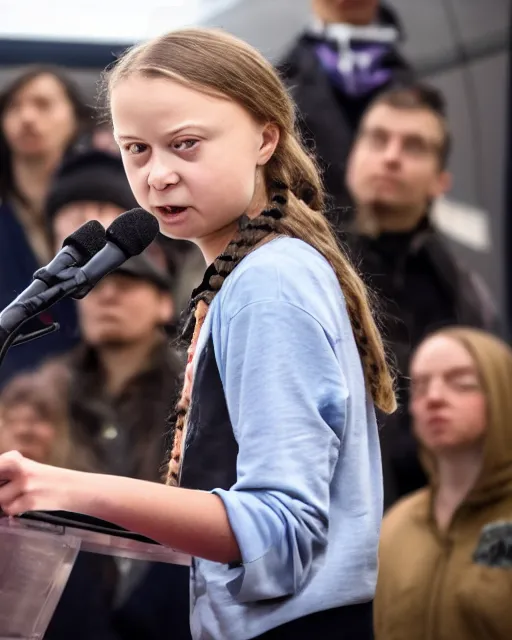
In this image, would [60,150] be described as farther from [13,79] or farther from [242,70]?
[242,70]

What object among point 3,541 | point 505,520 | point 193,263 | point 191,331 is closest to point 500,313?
point 505,520

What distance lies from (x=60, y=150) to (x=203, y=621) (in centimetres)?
78

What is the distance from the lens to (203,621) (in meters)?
0.86

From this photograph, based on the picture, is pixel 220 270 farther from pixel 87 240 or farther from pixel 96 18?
pixel 96 18

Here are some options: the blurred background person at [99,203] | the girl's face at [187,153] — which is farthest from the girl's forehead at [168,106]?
Answer: the blurred background person at [99,203]

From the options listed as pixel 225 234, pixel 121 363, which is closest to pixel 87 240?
pixel 225 234

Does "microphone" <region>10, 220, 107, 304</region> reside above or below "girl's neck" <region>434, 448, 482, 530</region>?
above

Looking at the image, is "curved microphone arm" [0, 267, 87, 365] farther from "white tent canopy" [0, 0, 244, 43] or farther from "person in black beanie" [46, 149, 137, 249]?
"white tent canopy" [0, 0, 244, 43]

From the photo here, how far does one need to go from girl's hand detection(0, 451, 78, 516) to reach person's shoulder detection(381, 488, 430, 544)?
1.79 ft

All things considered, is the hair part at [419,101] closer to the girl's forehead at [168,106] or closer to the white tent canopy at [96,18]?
the white tent canopy at [96,18]

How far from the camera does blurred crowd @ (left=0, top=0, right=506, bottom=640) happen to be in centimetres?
122

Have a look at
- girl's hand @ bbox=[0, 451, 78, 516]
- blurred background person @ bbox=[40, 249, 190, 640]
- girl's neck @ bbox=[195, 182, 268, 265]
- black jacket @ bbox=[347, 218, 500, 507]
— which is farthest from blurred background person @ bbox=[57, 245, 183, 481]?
girl's hand @ bbox=[0, 451, 78, 516]

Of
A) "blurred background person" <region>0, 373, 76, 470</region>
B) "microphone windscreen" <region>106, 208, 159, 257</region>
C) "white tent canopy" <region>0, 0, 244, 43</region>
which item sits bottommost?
"blurred background person" <region>0, 373, 76, 470</region>

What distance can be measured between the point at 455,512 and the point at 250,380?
1.72 ft
